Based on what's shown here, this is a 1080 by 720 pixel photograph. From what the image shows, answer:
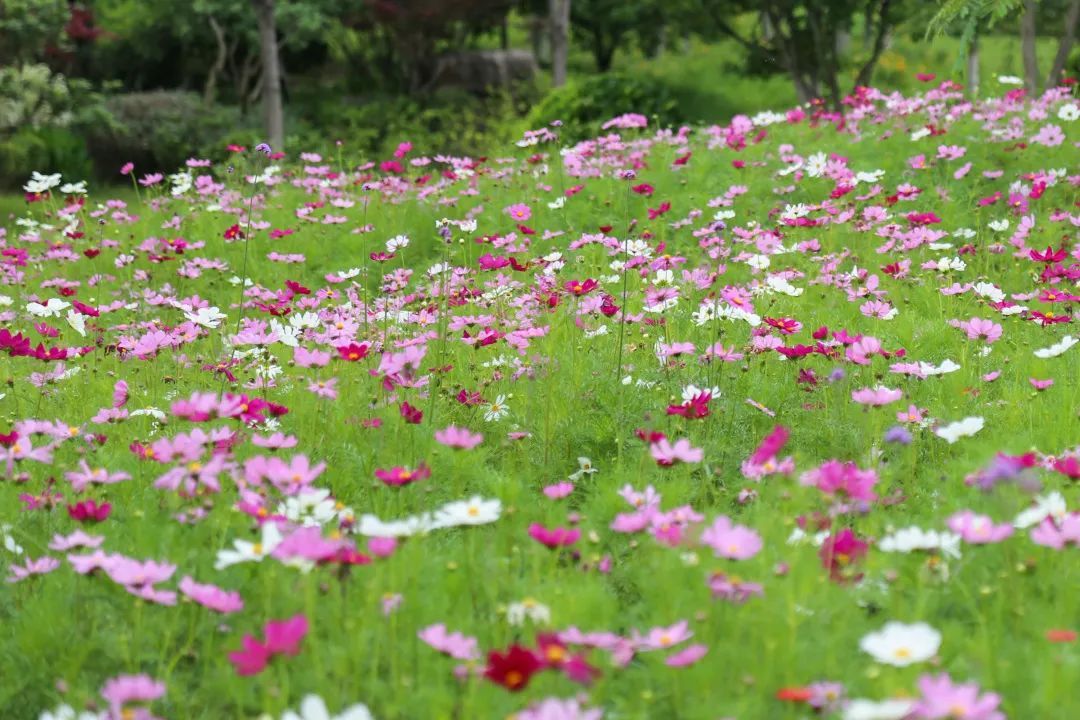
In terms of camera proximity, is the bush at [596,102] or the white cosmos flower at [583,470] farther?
the bush at [596,102]

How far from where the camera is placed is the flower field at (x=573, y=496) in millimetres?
1775

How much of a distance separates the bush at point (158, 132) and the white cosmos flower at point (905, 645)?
52.9ft

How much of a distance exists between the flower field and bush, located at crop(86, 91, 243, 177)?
11920 millimetres

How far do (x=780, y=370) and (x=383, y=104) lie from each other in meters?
16.0

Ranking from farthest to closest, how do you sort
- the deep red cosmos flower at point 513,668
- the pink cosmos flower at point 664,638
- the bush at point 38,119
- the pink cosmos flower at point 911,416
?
the bush at point 38,119, the pink cosmos flower at point 911,416, the pink cosmos flower at point 664,638, the deep red cosmos flower at point 513,668

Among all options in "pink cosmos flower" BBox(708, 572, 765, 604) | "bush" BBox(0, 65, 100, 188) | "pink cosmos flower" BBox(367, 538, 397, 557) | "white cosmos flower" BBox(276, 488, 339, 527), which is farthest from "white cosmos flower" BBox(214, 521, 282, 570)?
"bush" BBox(0, 65, 100, 188)

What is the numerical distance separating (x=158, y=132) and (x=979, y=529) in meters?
16.7

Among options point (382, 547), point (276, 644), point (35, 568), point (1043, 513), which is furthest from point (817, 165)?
point (276, 644)

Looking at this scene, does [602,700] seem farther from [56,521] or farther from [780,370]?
[780,370]

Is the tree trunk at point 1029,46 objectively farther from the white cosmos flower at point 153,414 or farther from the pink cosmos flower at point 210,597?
the pink cosmos flower at point 210,597

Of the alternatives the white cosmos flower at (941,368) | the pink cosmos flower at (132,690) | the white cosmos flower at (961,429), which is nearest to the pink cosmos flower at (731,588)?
the white cosmos flower at (961,429)

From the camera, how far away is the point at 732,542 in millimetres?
1868

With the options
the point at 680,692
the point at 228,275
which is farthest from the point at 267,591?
the point at 228,275

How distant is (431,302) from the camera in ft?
14.9
